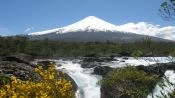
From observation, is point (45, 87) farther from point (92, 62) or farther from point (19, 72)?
Result: point (92, 62)

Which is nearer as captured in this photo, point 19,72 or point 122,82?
point 122,82

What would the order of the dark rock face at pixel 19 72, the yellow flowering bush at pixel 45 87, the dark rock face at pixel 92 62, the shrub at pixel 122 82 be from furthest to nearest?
the dark rock face at pixel 92 62
the dark rock face at pixel 19 72
the shrub at pixel 122 82
the yellow flowering bush at pixel 45 87

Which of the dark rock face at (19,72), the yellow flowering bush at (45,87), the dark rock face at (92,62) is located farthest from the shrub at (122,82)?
the dark rock face at (92,62)

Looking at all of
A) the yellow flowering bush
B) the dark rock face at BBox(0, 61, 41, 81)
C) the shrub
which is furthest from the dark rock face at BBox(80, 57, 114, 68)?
the yellow flowering bush

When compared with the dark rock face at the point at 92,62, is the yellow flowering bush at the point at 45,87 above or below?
above

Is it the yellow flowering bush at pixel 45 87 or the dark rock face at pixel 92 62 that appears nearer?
the yellow flowering bush at pixel 45 87

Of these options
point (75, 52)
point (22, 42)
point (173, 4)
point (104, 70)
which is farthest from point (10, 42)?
point (173, 4)

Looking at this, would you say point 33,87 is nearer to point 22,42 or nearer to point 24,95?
point 24,95

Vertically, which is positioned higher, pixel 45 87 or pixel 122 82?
pixel 45 87

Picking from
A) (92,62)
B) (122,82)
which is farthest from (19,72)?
(92,62)

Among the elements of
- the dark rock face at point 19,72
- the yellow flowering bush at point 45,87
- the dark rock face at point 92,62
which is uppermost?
the yellow flowering bush at point 45,87

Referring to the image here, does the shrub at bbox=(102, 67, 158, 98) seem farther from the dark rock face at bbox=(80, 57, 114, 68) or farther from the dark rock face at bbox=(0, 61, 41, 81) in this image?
the dark rock face at bbox=(80, 57, 114, 68)

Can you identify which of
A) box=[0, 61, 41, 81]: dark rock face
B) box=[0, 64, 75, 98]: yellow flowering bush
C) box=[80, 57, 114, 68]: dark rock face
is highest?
box=[0, 64, 75, 98]: yellow flowering bush

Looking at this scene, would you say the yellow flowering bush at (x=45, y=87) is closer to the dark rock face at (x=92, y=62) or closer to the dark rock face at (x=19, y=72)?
the dark rock face at (x=19, y=72)
